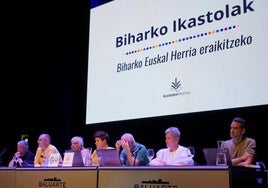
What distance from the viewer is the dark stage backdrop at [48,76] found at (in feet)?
19.1

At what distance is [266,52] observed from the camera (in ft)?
11.3

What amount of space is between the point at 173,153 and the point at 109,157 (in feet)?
3.48

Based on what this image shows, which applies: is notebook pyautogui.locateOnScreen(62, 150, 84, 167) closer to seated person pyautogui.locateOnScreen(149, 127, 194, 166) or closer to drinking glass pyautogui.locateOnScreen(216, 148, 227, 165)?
seated person pyautogui.locateOnScreen(149, 127, 194, 166)

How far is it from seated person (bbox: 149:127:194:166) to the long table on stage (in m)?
1.04

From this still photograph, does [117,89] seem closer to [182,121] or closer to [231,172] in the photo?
[182,121]

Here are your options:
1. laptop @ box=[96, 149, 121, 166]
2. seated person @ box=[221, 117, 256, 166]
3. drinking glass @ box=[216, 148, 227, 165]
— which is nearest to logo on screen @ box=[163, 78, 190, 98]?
seated person @ box=[221, 117, 256, 166]

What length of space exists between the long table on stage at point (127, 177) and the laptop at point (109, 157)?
0.21m

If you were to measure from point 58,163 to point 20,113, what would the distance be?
326cm

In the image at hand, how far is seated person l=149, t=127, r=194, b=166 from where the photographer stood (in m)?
3.53

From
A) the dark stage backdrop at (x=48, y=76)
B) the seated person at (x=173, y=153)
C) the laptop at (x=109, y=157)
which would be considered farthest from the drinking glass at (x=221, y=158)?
the dark stage backdrop at (x=48, y=76)

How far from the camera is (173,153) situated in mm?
3756

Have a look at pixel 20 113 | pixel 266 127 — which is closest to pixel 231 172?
pixel 266 127

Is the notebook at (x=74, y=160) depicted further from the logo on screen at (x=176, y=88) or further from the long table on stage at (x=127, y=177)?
the logo on screen at (x=176, y=88)

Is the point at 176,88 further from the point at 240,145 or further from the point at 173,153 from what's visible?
the point at 240,145
